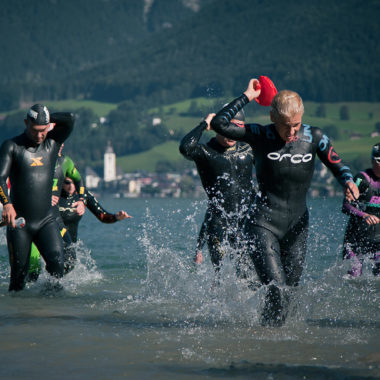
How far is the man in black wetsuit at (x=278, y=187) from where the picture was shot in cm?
618

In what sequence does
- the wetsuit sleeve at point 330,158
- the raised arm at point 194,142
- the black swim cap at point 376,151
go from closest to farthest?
the wetsuit sleeve at point 330,158 < the raised arm at point 194,142 < the black swim cap at point 376,151

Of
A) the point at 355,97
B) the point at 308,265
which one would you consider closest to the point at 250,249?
the point at 308,265

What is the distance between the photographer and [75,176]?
31.3 ft

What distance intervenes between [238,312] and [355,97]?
18435cm

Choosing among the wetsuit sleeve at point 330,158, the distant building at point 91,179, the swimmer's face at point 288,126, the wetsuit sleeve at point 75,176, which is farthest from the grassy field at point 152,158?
the swimmer's face at point 288,126

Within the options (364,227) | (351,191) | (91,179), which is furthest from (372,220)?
(91,179)

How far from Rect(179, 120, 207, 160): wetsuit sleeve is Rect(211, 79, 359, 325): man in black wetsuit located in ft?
2.73

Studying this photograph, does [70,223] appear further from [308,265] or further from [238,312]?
[308,265]

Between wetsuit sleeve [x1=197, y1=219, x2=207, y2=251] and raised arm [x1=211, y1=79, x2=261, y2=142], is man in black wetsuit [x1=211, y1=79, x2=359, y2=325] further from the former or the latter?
wetsuit sleeve [x1=197, y1=219, x2=207, y2=251]

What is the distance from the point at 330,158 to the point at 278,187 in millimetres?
565

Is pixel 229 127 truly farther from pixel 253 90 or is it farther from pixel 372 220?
pixel 372 220

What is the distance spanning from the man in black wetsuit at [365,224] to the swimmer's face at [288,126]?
3.70m

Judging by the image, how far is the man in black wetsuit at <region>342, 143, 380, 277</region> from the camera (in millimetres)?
9781

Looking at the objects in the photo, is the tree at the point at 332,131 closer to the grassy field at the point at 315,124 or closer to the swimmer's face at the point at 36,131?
the grassy field at the point at 315,124
